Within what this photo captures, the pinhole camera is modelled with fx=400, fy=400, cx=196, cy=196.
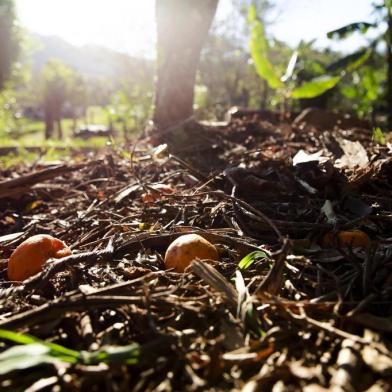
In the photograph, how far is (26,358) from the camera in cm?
91

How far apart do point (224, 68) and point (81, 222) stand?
2562cm

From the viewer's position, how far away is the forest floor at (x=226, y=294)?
0.95 metres

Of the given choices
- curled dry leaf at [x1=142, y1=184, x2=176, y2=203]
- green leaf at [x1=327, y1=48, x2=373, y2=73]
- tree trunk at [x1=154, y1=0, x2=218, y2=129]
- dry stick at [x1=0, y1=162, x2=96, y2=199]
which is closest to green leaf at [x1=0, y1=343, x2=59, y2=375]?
curled dry leaf at [x1=142, y1=184, x2=176, y2=203]

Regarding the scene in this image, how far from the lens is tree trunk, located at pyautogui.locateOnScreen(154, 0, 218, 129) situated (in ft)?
15.0

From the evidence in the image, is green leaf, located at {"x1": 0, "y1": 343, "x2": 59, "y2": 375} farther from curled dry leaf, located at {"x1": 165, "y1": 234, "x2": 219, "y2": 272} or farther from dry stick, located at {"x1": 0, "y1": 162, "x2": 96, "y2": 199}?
dry stick, located at {"x1": 0, "y1": 162, "x2": 96, "y2": 199}

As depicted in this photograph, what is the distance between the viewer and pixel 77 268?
156 cm

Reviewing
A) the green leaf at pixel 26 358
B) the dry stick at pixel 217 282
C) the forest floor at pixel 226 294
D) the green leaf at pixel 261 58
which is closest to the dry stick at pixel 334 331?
the forest floor at pixel 226 294

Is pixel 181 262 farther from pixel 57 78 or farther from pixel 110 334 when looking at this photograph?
pixel 57 78

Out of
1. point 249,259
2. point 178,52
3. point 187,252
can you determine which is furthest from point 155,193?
point 178,52

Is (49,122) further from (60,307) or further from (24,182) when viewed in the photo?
(60,307)

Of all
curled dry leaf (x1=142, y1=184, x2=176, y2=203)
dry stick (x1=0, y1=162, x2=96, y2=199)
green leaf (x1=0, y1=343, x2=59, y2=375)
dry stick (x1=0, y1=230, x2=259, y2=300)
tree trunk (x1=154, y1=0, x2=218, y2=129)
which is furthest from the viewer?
tree trunk (x1=154, y1=0, x2=218, y2=129)

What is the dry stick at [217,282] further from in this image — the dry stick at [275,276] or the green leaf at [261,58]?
the green leaf at [261,58]

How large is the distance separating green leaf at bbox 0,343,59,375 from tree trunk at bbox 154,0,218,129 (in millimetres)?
4196

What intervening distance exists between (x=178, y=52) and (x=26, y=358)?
14.4ft
